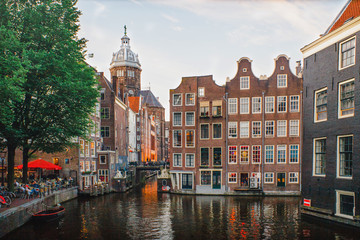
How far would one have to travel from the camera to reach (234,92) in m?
44.3

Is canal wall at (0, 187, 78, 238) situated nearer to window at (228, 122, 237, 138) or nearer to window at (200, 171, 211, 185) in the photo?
window at (200, 171, 211, 185)

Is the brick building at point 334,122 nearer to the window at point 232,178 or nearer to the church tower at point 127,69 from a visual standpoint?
the window at point 232,178

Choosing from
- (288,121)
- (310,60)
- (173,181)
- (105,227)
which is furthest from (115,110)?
(310,60)

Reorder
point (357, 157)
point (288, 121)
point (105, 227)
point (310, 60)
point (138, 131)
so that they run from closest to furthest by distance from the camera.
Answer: point (357, 157)
point (105, 227)
point (310, 60)
point (288, 121)
point (138, 131)

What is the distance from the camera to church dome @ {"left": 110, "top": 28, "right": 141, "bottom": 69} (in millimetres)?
114625

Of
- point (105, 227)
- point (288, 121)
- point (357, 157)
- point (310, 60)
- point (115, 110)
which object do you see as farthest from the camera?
A: point (115, 110)

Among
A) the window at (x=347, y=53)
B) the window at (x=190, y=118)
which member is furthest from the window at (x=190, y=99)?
the window at (x=347, y=53)

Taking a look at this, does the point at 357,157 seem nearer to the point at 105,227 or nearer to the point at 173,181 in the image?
the point at 105,227

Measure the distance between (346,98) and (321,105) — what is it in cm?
263

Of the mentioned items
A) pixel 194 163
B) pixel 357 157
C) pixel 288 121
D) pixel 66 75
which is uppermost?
pixel 66 75

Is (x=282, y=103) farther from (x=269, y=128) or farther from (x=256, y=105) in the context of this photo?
(x=269, y=128)

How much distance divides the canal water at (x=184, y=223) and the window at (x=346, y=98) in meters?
7.88

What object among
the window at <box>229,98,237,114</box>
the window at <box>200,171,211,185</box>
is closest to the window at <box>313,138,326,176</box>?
the window at <box>229,98,237,114</box>

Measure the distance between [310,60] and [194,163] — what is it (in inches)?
944
